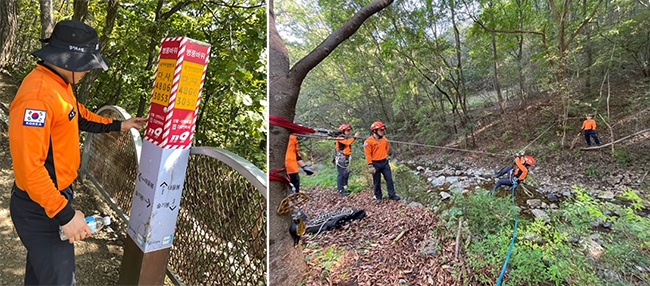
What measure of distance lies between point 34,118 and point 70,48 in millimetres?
421

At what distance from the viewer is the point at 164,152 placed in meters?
2.01

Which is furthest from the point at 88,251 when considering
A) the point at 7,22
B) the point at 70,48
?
the point at 7,22

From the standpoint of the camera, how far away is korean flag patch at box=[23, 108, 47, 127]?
1569mm

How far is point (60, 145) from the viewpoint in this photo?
179cm

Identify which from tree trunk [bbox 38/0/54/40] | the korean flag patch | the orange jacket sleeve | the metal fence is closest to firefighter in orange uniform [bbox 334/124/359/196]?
the orange jacket sleeve

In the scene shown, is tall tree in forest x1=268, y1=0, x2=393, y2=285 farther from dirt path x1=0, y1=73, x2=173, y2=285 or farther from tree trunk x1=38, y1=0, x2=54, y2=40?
tree trunk x1=38, y1=0, x2=54, y2=40

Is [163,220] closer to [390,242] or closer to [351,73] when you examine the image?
[390,242]

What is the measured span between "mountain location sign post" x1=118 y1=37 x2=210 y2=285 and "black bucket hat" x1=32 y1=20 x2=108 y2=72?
0.36 meters

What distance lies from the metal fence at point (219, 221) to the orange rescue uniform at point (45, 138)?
0.71 metres

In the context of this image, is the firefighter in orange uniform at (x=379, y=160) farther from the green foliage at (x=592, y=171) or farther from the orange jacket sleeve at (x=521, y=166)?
the green foliage at (x=592, y=171)

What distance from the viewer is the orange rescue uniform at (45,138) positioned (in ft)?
5.12

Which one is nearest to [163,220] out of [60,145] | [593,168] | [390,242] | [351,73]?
[60,145]

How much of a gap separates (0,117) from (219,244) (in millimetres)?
5117

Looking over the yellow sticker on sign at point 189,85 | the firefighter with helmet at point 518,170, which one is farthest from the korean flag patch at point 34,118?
the firefighter with helmet at point 518,170
